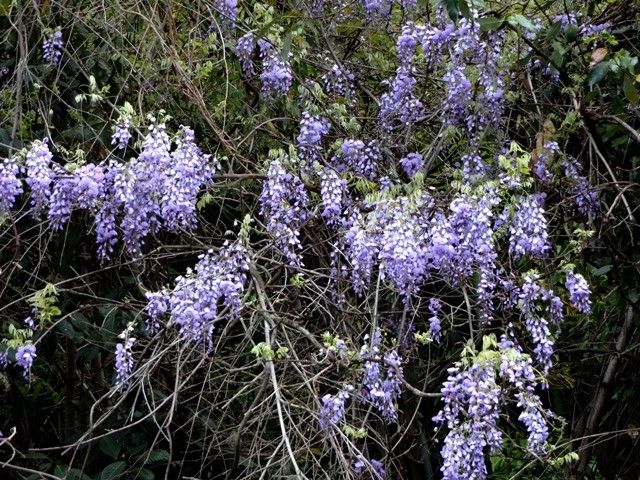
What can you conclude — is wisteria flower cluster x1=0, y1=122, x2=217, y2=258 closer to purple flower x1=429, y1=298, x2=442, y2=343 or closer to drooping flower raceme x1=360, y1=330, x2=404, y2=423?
drooping flower raceme x1=360, y1=330, x2=404, y2=423

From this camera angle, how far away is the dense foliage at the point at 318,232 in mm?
3795

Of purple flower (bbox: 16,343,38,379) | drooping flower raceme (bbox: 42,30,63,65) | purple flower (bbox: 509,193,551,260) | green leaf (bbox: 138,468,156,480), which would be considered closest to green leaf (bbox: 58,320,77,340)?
purple flower (bbox: 16,343,38,379)

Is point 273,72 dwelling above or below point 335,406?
above

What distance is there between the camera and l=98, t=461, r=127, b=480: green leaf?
4125mm

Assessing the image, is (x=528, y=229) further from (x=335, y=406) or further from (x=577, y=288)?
(x=335, y=406)

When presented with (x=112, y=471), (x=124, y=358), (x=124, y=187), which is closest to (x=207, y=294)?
(x=124, y=358)

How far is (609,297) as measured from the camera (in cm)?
441

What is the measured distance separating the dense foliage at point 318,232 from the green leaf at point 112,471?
52 mm

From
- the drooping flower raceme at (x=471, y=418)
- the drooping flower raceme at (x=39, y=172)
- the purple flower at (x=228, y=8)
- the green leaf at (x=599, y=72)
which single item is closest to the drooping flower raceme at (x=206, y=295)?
the drooping flower raceme at (x=39, y=172)

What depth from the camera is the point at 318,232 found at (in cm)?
440

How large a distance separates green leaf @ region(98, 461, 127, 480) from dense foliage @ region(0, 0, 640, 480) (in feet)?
0.17

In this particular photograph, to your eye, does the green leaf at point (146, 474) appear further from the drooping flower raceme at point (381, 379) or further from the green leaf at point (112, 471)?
the drooping flower raceme at point (381, 379)

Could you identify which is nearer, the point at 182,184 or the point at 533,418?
the point at 533,418

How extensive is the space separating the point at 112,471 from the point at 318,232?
1.18 metres
